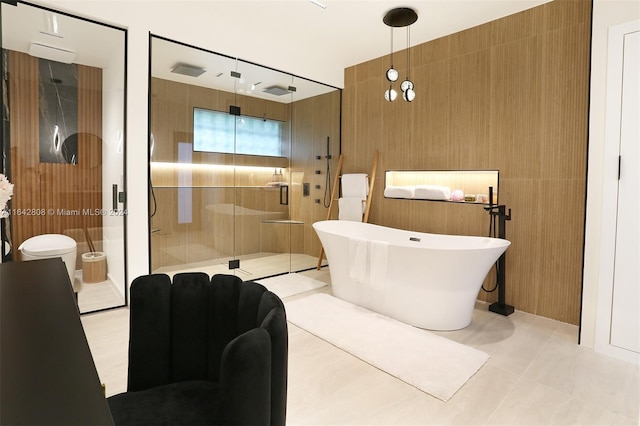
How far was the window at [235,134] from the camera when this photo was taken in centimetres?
373

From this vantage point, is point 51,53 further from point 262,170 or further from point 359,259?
point 359,259

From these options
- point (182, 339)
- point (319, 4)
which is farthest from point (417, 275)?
point (319, 4)

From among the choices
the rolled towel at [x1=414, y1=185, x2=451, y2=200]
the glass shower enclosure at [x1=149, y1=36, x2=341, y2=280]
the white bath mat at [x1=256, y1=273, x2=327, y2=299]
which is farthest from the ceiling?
the white bath mat at [x1=256, y1=273, x2=327, y2=299]

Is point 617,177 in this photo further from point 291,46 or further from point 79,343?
point 291,46

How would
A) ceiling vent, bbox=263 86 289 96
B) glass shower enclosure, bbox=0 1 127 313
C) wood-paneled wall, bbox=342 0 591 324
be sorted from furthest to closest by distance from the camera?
ceiling vent, bbox=263 86 289 96 → wood-paneled wall, bbox=342 0 591 324 → glass shower enclosure, bbox=0 1 127 313

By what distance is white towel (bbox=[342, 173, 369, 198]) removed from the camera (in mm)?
4523

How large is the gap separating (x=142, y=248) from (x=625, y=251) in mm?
3755

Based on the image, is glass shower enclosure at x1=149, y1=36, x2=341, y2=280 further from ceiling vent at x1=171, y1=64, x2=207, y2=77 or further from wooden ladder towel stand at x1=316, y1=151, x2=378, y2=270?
wooden ladder towel stand at x1=316, y1=151, x2=378, y2=270

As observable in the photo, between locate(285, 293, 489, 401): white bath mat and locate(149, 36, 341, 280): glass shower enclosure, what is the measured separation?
3.86ft

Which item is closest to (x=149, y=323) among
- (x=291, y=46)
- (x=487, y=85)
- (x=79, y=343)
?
(x=79, y=343)

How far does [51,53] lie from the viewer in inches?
110

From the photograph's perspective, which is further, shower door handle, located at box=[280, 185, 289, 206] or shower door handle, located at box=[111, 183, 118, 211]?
shower door handle, located at box=[280, 185, 289, 206]

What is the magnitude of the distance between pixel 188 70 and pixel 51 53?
1123 mm

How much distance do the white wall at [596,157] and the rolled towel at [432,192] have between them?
1.38m
